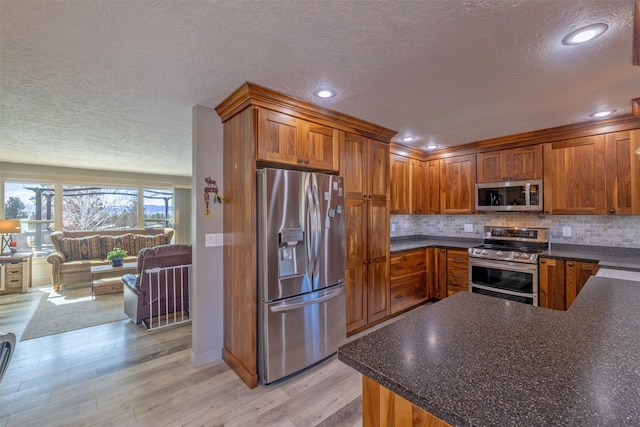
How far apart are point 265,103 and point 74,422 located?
2615 millimetres

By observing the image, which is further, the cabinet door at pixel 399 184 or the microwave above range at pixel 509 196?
the cabinet door at pixel 399 184

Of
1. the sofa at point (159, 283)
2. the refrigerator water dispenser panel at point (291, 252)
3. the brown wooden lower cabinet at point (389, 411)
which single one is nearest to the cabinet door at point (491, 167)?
the refrigerator water dispenser panel at point (291, 252)

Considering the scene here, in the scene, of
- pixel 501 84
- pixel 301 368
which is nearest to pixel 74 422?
pixel 301 368

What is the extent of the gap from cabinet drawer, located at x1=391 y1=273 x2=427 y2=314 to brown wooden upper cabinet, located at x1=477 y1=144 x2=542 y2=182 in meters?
1.62

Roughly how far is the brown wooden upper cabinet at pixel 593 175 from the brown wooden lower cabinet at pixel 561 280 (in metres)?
0.66

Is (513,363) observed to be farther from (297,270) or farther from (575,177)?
(575,177)

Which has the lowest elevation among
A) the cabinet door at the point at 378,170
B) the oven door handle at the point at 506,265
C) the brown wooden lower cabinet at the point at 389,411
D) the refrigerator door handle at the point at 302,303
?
the refrigerator door handle at the point at 302,303

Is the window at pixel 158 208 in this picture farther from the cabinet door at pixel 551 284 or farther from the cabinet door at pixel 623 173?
the cabinet door at pixel 623 173

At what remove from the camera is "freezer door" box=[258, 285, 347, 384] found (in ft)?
7.42

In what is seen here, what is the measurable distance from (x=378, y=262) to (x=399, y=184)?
4.46ft

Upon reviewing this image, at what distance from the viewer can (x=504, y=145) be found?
12.2 ft

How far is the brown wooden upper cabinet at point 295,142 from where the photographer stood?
7.61ft

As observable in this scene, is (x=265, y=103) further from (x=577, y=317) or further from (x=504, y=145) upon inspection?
(x=504, y=145)

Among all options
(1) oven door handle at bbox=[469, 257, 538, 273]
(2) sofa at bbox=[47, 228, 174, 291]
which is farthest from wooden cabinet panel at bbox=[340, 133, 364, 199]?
(2) sofa at bbox=[47, 228, 174, 291]
